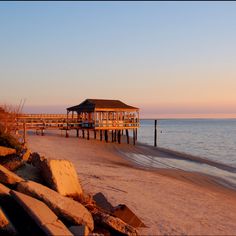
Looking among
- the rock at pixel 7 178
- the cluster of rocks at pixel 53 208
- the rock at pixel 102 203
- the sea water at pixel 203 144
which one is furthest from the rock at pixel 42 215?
the sea water at pixel 203 144

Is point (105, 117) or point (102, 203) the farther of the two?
point (105, 117)

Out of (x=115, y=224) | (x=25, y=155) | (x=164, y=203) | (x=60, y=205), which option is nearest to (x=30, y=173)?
(x=25, y=155)

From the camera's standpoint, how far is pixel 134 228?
33.6 ft

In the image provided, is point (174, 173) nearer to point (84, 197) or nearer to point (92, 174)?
point (92, 174)

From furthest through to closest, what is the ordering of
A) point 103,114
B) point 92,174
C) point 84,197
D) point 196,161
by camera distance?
point 103,114 → point 196,161 → point 92,174 → point 84,197

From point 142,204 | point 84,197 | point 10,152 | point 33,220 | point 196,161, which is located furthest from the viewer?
point 196,161

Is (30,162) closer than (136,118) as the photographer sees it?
Yes

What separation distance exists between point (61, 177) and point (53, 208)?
1927mm

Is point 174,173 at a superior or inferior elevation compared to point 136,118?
inferior

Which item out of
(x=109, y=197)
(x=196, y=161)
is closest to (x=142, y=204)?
(x=109, y=197)

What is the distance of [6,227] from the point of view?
29.2 ft

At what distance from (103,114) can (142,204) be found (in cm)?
3161

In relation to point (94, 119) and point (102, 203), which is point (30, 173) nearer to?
point (102, 203)

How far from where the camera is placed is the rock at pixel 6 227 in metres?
8.84
